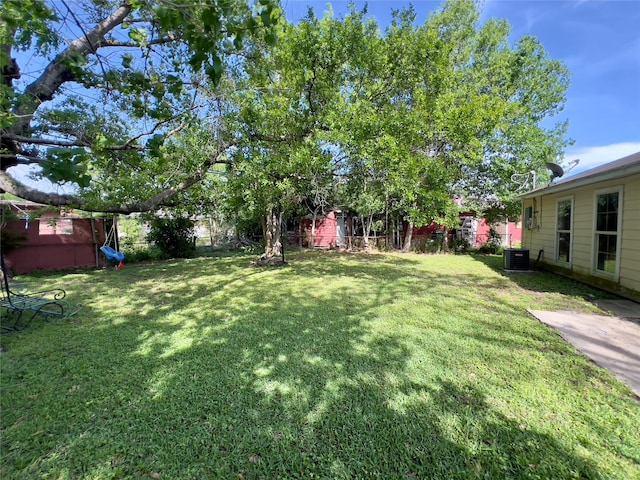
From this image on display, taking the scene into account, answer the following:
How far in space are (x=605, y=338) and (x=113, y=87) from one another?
7.10 m

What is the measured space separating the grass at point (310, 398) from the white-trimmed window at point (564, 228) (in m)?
3.39

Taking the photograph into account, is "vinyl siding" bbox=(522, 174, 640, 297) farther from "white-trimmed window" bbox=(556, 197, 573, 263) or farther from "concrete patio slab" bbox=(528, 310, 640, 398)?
"concrete patio slab" bbox=(528, 310, 640, 398)

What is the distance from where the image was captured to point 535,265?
934cm

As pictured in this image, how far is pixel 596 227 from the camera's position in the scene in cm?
636

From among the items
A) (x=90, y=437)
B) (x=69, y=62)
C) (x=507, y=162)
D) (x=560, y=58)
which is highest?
(x=560, y=58)

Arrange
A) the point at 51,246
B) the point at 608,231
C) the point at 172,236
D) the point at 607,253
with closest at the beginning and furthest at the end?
the point at 608,231
the point at 607,253
the point at 51,246
the point at 172,236

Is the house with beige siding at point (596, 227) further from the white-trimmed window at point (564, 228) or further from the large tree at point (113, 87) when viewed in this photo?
the large tree at point (113, 87)

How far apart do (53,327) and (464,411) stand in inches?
210

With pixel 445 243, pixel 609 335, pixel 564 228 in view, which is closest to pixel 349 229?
pixel 445 243

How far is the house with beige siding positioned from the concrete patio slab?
1.77 m

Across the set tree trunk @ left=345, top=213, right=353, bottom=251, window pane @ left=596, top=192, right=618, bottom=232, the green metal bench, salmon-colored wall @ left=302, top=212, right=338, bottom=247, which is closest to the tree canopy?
the green metal bench

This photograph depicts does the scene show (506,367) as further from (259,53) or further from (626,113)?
(626,113)

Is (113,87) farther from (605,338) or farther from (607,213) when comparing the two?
(607,213)

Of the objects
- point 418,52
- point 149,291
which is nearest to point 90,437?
point 149,291
